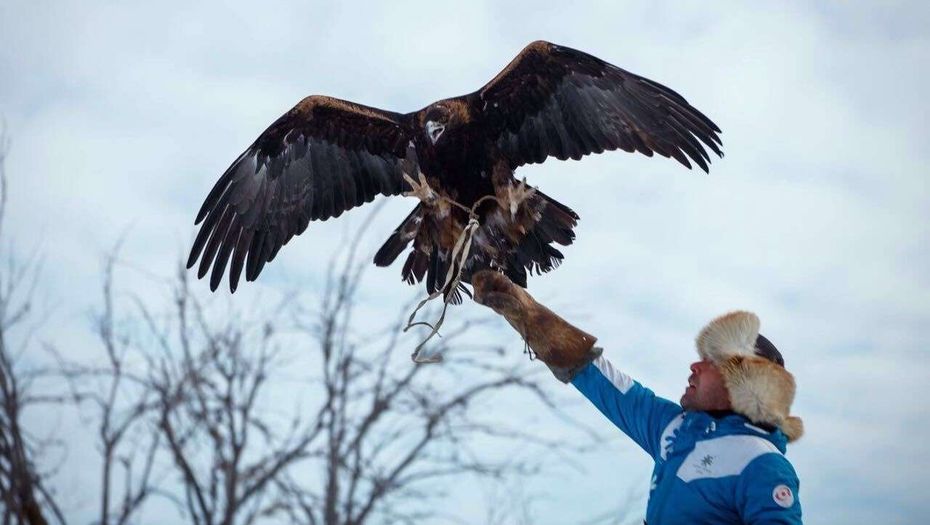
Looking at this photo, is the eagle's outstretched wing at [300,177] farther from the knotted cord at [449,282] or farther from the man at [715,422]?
the man at [715,422]

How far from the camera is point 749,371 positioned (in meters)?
3.08

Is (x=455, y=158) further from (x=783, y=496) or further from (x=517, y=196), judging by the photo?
(x=783, y=496)

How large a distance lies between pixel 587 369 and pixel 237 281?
129 inches

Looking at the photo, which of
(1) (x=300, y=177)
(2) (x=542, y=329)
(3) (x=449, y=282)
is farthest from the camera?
(1) (x=300, y=177)

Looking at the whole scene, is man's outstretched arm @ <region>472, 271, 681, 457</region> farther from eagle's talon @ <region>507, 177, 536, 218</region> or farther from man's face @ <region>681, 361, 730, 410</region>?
eagle's talon @ <region>507, 177, 536, 218</region>

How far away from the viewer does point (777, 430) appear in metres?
3.12

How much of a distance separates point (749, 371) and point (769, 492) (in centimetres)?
38

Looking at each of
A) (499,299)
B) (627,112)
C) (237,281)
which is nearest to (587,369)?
(499,299)

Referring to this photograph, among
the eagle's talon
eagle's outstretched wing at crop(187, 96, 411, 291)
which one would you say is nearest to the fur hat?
the eagle's talon

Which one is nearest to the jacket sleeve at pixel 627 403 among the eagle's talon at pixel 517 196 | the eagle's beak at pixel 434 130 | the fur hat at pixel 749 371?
the fur hat at pixel 749 371

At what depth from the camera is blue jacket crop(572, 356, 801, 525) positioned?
288cm

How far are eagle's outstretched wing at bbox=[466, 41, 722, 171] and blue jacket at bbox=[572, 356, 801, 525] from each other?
2606 millimetres

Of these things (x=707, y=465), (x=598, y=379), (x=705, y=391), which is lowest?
(x=707, y=465)

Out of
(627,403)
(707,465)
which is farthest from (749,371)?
(627,403)
